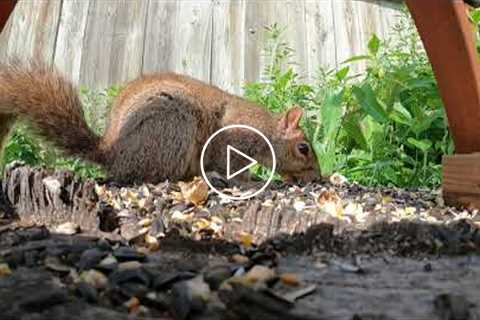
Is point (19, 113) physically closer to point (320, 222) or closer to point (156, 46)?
point (320, 222)

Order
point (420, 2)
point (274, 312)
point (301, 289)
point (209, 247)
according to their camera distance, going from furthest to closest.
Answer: point (420, 2), point (209, 247), point (301, 289), point (274, 312)

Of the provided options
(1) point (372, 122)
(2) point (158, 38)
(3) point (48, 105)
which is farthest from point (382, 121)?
(2) point (158, 38)

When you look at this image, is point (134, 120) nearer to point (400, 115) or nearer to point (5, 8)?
point (400, 115)

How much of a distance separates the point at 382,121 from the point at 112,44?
6.26 ft

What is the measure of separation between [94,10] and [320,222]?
3405mm

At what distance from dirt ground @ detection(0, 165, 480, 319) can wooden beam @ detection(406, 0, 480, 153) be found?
0.25 meters

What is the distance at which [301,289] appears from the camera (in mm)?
993

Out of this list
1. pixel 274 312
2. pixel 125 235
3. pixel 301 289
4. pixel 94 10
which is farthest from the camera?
pixel 94 10

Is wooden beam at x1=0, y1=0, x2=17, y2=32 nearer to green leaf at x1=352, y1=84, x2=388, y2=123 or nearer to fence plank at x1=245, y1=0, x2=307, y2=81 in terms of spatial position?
green leaf at x1=352, y1=84, x2=388, y2=123

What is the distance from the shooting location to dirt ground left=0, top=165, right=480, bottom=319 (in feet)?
3.01

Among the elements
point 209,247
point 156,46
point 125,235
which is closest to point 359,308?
point 209,247

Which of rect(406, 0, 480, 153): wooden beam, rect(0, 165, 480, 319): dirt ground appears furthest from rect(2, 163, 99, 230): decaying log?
rect(406, 0, 480, 153): wooden beam

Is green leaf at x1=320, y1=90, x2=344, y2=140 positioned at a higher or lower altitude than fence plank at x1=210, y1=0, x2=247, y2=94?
lower

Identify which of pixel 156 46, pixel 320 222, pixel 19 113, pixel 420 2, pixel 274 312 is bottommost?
pixel 274 312
